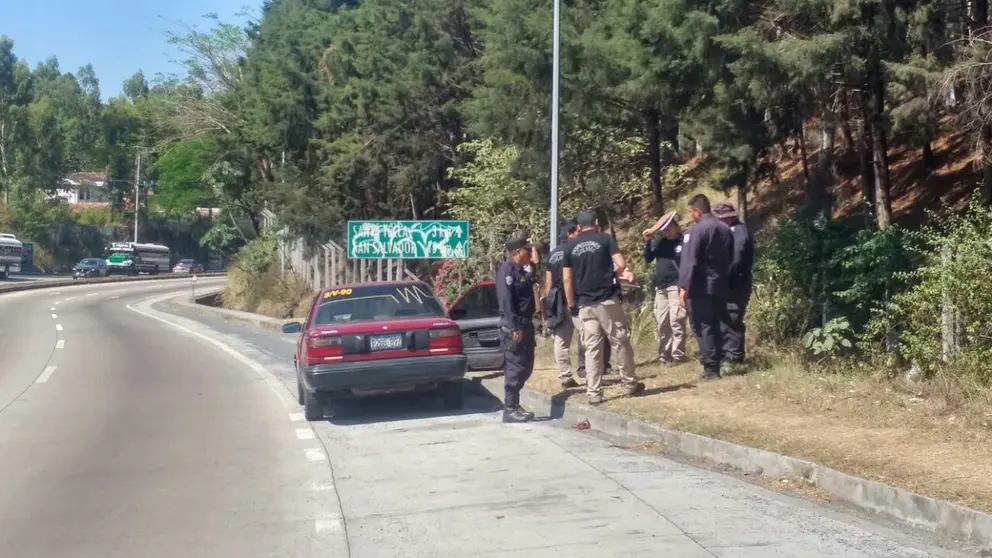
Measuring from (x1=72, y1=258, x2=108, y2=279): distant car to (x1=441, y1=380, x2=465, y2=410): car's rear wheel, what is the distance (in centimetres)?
6724

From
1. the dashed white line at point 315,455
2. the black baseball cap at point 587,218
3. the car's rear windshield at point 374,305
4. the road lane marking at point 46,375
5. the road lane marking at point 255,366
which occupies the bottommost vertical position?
the road lane marking at point 46,375

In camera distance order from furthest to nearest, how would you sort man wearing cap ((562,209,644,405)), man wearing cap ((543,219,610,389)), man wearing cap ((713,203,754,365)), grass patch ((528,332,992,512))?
man wearing cap ((543,219,610,389)), man wearing cap ((713,203,754,365)), man wearing cap ((562,209,644,405)), grass patch ((528,332,992,512))

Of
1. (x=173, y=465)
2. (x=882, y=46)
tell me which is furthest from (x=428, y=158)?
(x=173, y=465)

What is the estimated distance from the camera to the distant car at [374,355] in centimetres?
1223

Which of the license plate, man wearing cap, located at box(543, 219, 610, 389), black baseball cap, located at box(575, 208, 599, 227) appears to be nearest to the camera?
black baseball cap, located at box(575, 208, 599, 227)

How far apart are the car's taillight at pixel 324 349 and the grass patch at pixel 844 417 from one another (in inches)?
96.9

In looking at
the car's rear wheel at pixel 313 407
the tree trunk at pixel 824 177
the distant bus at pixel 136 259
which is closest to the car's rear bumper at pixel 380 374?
the car's rear wheel at pixel 313 407

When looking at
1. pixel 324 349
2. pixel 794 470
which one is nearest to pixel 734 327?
pixel 794 470

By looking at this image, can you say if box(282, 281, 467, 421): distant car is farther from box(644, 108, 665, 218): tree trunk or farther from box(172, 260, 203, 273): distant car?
box(172, 260, 203, 273): distant car

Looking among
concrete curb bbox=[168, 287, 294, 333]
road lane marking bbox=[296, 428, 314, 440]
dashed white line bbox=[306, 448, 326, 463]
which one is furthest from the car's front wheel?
concrete curb bbox=[168, 287, 294, 333]

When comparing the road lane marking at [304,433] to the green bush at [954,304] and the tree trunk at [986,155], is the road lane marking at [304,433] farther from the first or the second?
the tree trunk at [986,155]

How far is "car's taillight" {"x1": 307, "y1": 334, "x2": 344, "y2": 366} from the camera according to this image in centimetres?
1227

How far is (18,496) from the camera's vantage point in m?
9.16

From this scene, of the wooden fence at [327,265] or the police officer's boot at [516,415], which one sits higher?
the wooden fence at [327,265]
